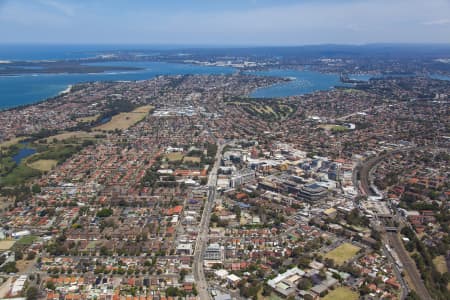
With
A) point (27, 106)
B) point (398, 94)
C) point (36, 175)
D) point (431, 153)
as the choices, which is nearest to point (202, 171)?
point (36, 175)

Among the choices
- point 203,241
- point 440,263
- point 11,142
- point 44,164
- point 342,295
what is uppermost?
point 11,142

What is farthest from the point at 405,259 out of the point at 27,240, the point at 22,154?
the point at 22,154

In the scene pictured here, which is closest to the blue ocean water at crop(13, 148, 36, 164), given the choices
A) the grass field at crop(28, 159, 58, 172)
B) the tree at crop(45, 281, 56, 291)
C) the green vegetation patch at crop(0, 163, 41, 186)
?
the grass field at crop(28, 159, 58, 172)

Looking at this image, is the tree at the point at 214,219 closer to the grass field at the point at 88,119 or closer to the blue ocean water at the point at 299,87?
the grass field at the point at 88,119

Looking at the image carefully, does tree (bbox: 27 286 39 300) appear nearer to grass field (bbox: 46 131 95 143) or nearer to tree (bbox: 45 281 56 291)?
tree (bbox: 45 281 56 291)

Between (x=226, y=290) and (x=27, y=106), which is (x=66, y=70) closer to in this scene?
(x=27, y=106)

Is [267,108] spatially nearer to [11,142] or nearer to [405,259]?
[11,142]
